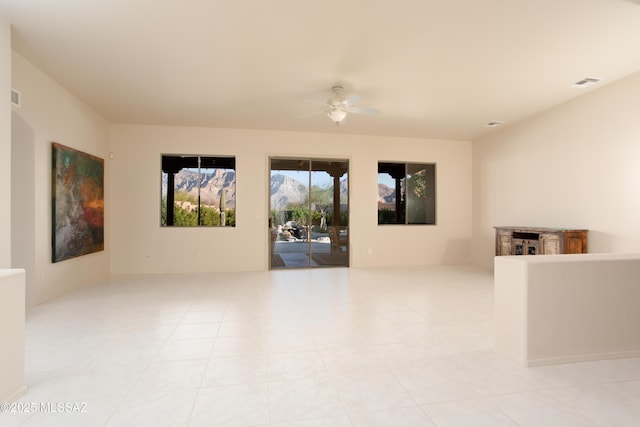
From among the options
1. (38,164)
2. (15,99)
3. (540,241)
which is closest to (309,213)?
(540,241)

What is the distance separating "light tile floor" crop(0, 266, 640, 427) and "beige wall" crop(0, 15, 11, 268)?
3.11 ft

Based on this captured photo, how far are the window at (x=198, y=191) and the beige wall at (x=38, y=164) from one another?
1.94 m

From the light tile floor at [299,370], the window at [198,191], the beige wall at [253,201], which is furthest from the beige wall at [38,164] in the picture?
the window at [198,191]

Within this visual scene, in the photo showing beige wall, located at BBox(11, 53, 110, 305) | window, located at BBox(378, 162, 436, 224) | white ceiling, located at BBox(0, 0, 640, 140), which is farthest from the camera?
window, located at BBox(378, 162, 436, 224)

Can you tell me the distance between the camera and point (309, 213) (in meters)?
7.07

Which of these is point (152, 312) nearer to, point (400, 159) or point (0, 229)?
point (0, 229)

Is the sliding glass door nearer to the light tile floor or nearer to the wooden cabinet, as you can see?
the light tile floor

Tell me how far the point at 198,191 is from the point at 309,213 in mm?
2402

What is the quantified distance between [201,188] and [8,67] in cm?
381

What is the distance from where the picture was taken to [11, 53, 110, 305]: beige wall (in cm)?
397

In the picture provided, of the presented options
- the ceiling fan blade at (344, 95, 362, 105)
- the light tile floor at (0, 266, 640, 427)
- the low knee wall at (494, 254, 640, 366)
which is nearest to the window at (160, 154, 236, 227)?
the light tile floor at (0, 266, 640, 427)

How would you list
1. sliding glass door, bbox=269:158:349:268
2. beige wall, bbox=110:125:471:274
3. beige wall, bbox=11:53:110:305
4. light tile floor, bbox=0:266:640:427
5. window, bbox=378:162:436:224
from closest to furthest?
light tile floor, bbox=0:266:640:427, beige wall, bbox=11:53:110:305, beige wall, bbox=110:125:471:274, sliding glass door, bbox=269:158:349:268, window, bbox=378:162:436:224

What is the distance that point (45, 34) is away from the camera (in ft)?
10.6

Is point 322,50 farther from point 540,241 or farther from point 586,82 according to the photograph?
point 540,241
